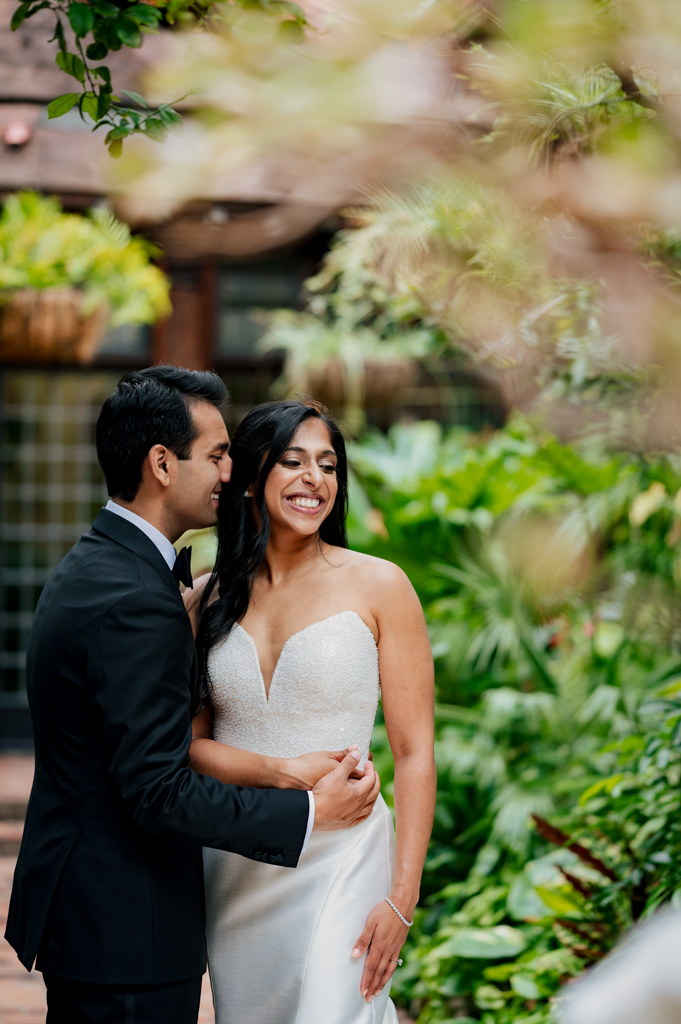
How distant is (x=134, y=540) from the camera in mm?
2004

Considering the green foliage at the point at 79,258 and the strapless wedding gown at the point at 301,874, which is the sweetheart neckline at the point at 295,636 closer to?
the strapless wedding gown at the point at 301,874

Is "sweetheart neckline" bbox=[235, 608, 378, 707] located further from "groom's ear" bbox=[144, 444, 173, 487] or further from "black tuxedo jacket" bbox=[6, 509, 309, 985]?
"groom's ear" bbox=[144, 444, 173, 487]

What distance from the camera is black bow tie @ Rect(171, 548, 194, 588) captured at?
6.91 ft

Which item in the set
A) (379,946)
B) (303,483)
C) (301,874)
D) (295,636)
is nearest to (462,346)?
(303,483)

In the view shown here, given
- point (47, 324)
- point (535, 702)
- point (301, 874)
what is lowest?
point (535, 702)

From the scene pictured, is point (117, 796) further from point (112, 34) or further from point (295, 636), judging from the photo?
point (112, 34)

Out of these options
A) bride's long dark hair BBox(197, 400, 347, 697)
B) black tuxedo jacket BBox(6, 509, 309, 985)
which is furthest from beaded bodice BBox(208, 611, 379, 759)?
black tuxedo jacket BBox(6, 509, 309, 985)

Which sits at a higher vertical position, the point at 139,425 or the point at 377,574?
the point at 139,425

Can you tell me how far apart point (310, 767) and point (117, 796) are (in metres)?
0.44

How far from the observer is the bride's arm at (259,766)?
2.12 m

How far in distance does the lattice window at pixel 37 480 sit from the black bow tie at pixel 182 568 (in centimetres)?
543

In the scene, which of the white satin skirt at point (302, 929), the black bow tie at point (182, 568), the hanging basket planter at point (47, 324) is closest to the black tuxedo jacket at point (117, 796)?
the black bow tie at point (182, 568)

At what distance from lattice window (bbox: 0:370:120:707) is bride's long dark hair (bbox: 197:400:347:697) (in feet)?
16.8

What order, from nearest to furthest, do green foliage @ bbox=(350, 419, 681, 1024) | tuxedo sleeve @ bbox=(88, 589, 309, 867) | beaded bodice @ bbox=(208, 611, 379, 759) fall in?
tuxedo sleeve @ bbox=(88, 589, 309, 867), beaded bodice @ bbox=(208, 611, 379, 759), green foliage @ bbox=(350, 419, 681, 1024)
